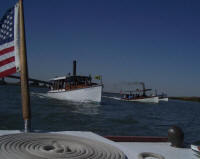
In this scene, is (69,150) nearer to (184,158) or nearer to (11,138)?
(11,138)

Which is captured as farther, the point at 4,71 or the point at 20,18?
the point at 4,71

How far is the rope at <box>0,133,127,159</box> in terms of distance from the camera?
6.53ft

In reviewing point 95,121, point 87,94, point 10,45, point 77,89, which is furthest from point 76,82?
point 10,45

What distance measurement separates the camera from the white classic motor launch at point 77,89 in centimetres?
2534

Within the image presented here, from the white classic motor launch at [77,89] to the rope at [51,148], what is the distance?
2261 centimetres

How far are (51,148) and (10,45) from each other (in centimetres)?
169

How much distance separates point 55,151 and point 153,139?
1.80m

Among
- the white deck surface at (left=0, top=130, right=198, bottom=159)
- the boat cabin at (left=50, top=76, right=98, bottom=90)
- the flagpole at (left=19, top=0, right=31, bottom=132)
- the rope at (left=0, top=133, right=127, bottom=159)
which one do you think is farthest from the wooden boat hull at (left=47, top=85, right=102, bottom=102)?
the rope at (left=0, top=133, right=127, bottom=159)

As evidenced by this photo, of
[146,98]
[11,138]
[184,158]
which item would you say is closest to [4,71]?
[11,138]

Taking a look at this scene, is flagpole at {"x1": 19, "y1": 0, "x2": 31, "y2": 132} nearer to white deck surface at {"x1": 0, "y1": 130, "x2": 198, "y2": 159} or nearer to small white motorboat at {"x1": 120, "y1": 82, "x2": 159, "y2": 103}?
white deck surface at {"x1": 0, "y1": 130, "x2": 198, "y2": 159}

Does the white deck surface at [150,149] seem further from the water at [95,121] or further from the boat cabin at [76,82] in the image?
the boat cabin at [76,82]

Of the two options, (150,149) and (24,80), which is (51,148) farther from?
(150,149)

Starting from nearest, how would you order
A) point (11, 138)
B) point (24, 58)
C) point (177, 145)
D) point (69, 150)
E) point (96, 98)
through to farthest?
point (69, 150)
point (11, 138)
point (24, 58)
point (177, 145)
point (96, 98)

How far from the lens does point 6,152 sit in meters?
1.98
